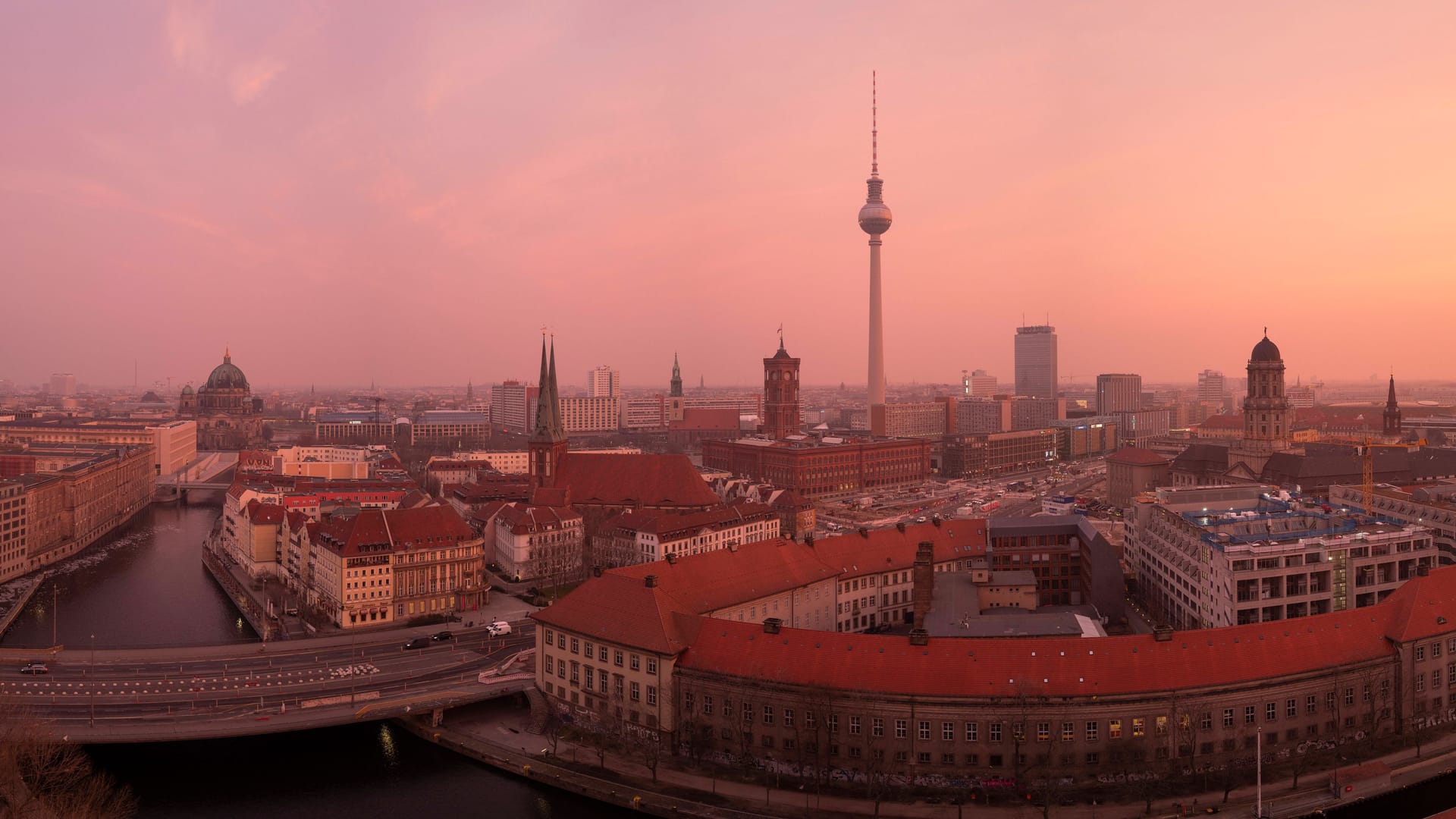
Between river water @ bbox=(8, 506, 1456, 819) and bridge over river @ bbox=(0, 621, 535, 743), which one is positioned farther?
bridge over river @ bbox=(0, 621, 535, 743)

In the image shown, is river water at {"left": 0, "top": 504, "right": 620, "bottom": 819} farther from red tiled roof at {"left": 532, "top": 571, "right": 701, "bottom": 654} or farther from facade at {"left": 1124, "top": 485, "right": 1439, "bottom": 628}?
facade at {"left": 1124, "top": 485, "right": 1439, "bottom": 628}

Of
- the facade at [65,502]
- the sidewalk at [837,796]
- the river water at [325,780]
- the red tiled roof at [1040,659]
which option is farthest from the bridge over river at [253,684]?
the facade at [65,502]

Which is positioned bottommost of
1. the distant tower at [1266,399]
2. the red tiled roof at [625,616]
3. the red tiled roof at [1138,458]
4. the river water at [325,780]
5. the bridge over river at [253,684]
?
the river water at [325,780]

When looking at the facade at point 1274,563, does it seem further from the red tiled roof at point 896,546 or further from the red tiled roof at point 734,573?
the red tiled roof at point 734,573

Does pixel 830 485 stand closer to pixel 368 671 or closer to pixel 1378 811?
pixel 368 671

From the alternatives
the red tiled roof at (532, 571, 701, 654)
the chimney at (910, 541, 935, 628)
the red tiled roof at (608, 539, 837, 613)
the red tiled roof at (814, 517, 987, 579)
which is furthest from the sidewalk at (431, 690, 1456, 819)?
the red tiled roof at (814, 517, 987, 579)

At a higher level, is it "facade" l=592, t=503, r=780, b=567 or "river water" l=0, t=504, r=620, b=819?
"facade" l=592, t=503, r=780, b=567

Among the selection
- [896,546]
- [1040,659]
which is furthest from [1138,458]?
[1040,659]
